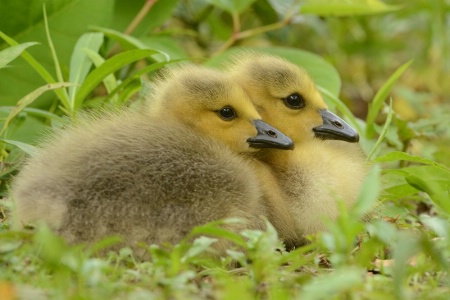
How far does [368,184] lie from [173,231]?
492 millimetres

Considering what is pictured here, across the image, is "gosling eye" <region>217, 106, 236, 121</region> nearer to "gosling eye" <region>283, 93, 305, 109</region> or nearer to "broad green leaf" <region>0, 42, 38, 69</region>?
"gosling eye" <region>283, 93, 305, 109</region>

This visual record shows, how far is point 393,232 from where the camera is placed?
1.79m

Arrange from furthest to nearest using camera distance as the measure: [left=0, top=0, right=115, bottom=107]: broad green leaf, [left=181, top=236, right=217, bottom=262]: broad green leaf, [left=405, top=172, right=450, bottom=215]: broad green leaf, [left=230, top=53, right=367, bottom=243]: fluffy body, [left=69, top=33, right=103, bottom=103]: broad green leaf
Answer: [left=0, top=0, right=115, bottom=107]: broad green leaf < [left=69, top=33, right=103, bottom=103]: broad green leaf < [left=230, top=53, right=367, bottom=243]: fluffy body < [left=405, top=172, right=450, bottom=215]: broad green leaf < [left=181, top=236, right=217, bottom=262]: broad green leaf

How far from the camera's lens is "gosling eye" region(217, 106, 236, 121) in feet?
7.63

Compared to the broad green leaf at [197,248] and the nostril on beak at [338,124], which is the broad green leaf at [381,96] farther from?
the broad green leaf at [197,248]

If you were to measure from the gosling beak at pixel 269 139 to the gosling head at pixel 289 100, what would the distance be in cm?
16

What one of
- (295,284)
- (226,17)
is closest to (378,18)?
(226,17)

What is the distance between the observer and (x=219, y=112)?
7.63ft

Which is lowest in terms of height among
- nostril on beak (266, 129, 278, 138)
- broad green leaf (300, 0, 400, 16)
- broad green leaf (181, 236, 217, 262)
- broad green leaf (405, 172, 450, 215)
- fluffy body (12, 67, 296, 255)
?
broad green leaf (181, 236, 217, 262)

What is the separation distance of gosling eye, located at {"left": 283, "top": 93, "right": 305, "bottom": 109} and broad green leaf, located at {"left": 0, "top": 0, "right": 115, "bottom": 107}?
1.08 m

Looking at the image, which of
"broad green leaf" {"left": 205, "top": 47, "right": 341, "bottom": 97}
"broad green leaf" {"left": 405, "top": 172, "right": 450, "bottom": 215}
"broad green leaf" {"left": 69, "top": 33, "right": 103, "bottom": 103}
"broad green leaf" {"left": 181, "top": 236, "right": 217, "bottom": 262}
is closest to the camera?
"broad green leaf" {"left": 181, "top": 236, "right": 217, "bottom": 262}

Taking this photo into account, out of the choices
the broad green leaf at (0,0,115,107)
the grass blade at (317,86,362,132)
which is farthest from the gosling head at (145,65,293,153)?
the broad green leaf at (0,0,115,107)

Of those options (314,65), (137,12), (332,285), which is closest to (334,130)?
(314,65)

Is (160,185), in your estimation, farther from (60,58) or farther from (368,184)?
(60,58)
